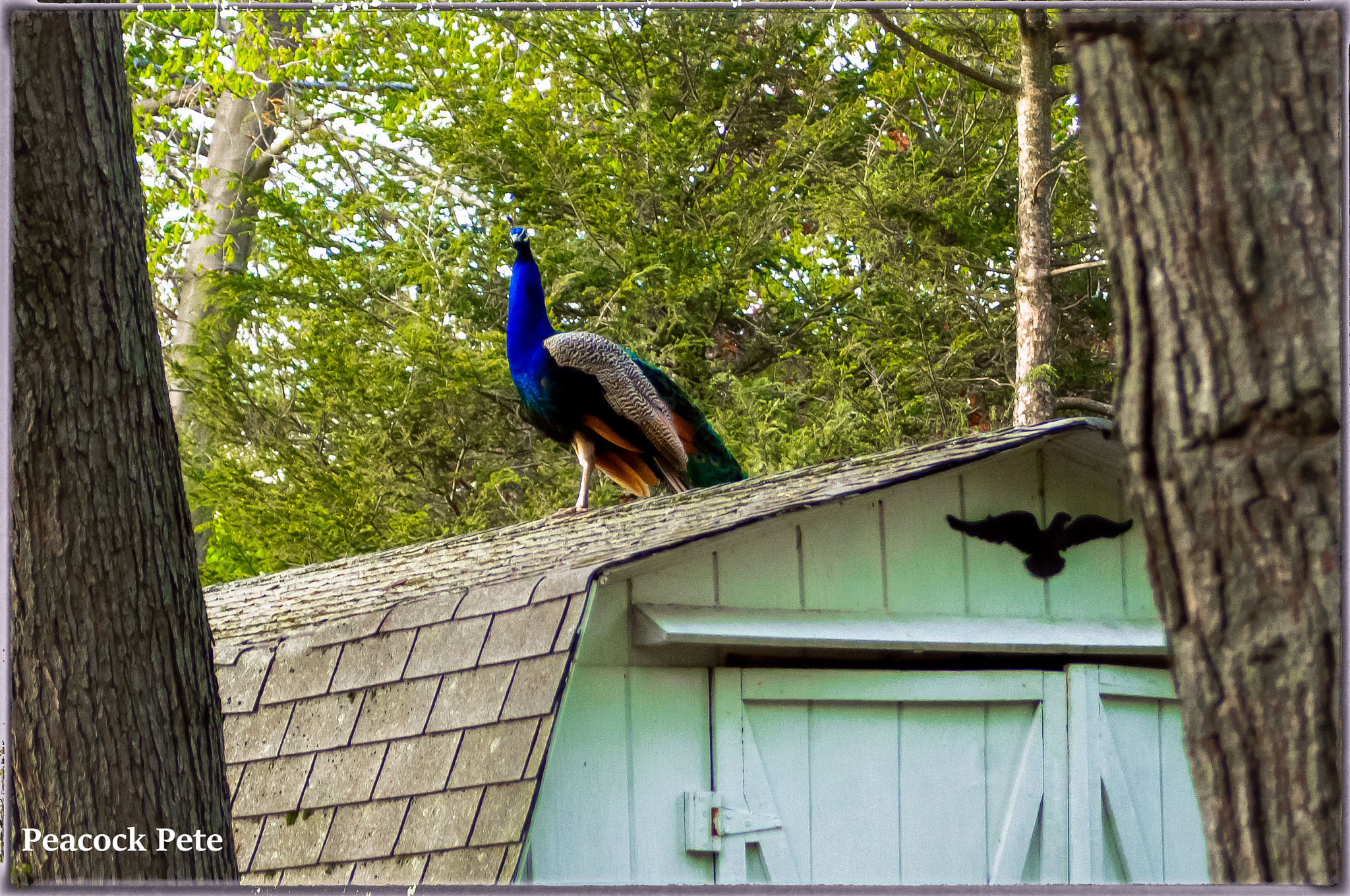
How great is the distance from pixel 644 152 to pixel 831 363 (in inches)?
96.2

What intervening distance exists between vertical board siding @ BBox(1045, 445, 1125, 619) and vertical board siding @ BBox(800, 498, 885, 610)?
59 centimetres

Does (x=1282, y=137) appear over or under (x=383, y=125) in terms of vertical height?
under

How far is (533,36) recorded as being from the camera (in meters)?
11.8

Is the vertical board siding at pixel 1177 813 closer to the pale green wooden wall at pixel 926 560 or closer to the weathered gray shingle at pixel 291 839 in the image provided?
the pale green wooden wall at pixel 926 560

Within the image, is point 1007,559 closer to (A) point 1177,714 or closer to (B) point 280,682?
(A) point 1177,714

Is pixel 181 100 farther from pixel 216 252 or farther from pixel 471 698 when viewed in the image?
pixel 471 698

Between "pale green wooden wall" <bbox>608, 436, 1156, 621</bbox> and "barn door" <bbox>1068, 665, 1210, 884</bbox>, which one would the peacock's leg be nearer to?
"pale green wooden wall" <bbox>608, 436, 1156, 621</bbox>

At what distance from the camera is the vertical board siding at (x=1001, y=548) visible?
3971 millimetres

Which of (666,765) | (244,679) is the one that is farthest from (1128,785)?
(244,679)

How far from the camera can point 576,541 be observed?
4.55 m

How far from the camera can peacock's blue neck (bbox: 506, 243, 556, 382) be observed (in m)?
6.21

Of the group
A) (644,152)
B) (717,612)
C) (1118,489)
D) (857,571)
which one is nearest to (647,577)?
(717,612)

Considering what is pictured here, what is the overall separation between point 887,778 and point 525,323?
3.22 meters

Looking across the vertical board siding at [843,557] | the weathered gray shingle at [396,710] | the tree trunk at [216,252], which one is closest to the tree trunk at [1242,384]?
the vertical board siding at [843,557]
